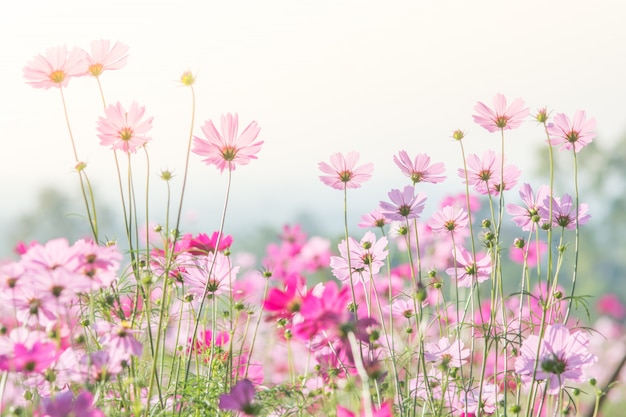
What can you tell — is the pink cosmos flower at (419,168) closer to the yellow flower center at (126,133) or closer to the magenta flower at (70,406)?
the yellow flower center at (126,133)

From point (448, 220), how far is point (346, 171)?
17cm

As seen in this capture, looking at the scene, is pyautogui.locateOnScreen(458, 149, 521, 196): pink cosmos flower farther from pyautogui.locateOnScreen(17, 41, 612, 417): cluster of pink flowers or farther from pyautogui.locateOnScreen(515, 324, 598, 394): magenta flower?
pyautogui.locateOnScreen(515, 324, 598, 394): magenta flower

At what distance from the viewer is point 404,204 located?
1101mm

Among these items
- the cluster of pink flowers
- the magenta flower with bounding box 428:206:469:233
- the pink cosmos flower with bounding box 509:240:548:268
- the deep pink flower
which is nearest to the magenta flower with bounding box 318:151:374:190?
the cluster of pink flowers

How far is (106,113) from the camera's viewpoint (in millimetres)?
1028

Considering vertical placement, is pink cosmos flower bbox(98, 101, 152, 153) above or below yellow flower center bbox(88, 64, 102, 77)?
below

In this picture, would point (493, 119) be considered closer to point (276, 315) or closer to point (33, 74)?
point (276, 315)

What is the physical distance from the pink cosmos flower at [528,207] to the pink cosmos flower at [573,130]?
0.24 ft

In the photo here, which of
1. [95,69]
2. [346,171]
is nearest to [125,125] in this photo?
[95,69]

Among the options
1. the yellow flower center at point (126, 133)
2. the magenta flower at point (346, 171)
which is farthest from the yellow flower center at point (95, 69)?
the magenta flower at point (346, 171)

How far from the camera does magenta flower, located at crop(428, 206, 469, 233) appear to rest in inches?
45.6

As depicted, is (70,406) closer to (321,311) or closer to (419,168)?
(321,311)

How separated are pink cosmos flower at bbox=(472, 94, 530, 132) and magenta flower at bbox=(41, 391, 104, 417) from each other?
64 cm

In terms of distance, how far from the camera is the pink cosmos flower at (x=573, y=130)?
1.13 m
